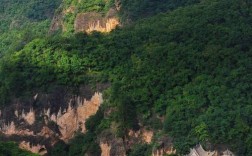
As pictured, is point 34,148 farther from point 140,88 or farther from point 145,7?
point 145,7

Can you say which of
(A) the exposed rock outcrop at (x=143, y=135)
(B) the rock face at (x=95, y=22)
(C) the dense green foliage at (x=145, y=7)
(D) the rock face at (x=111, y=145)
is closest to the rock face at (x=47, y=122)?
(D) the rock face at (x=111, y=145)

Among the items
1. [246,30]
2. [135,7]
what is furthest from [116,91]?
[135,7]

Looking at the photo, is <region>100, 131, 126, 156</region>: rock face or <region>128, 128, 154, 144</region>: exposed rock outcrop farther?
<region>100, 131, 126, 156</region>: rock face

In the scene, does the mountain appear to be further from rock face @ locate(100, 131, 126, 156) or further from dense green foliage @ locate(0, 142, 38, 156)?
dense green foliage @ locate(0, 142, 38, 156)

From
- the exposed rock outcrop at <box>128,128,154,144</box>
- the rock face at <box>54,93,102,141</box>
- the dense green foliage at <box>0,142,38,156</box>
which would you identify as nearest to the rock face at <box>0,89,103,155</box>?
the rock face at <box>54,93,102,141</box>

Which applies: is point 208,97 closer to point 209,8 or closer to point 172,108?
point 172,108

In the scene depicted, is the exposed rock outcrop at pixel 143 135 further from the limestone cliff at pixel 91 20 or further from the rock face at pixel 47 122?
the limestone cliff at pixel 91 20

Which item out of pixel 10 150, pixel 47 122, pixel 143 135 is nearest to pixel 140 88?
pixel 143 135

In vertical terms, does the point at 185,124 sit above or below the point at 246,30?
below
